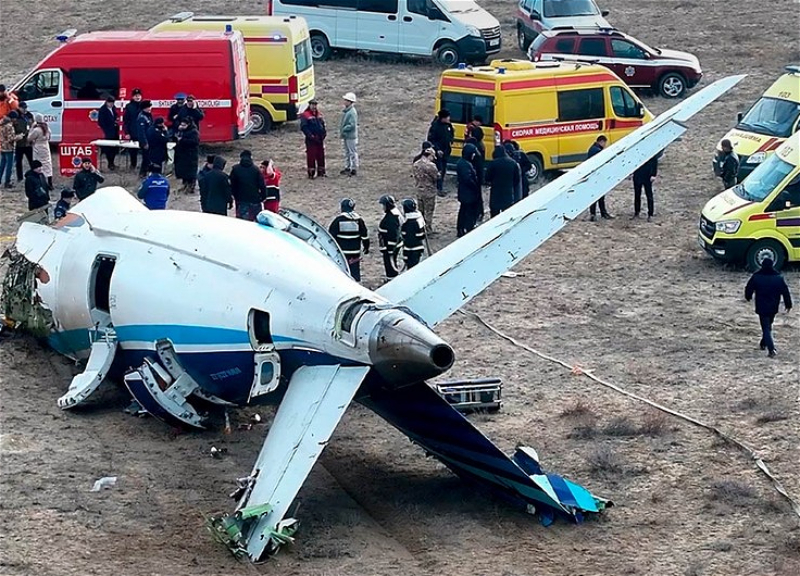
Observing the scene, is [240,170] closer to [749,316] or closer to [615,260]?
[615,260]

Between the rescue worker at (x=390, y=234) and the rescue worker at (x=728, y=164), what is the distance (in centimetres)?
702

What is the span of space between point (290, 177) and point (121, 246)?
11774 mm

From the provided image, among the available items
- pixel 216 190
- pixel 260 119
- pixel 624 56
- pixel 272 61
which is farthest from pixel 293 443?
pixel 624 56

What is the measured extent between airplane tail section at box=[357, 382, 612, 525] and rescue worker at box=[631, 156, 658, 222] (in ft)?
36.8

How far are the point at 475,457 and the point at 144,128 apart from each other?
49.2 ft

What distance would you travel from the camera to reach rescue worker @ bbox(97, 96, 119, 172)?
2867 centimetres

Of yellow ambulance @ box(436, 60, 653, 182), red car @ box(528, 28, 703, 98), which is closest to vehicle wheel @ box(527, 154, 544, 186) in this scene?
yellow ambulance @ box(436, 60, 653, 182)

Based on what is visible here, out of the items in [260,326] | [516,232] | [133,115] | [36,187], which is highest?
[516,232]

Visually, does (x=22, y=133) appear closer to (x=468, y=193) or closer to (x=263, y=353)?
(x=468, y=193)

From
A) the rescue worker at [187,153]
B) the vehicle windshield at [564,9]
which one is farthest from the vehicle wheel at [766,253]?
the vehicle windshield at [564,9]

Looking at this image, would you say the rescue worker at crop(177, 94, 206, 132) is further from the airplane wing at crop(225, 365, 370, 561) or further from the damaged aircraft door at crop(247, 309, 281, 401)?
the airplane wing at crop(225, 365, 370, 561)

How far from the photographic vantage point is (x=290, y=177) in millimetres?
28891

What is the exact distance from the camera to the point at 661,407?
1761 centimetres

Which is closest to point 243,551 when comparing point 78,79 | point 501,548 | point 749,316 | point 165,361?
point 501,548
